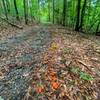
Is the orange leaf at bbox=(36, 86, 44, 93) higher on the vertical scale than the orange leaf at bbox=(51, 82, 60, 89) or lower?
lower

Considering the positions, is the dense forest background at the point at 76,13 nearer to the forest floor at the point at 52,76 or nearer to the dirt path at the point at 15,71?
the dirt path at the point at 15,71

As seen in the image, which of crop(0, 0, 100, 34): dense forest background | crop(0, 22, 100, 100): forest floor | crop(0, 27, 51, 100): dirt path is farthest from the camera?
crop(0, 0, 100, 34): dense forest background

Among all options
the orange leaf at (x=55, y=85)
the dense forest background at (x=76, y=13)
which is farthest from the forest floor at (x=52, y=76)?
the dense forest background at (x=76, y=13)

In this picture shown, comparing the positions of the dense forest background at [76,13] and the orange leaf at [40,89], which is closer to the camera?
the orange leaf at [40,89]

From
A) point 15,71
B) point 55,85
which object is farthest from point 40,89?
point 15,71

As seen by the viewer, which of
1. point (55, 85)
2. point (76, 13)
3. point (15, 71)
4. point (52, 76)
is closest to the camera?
point (55, 85)

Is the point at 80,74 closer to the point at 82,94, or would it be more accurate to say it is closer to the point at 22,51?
the point at 82,94

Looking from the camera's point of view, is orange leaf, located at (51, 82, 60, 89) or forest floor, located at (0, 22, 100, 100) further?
orange leaf, located at (51, 82, 60, 89)

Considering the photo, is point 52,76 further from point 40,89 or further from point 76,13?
point 76,13

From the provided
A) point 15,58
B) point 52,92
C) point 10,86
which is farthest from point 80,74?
point 15,58

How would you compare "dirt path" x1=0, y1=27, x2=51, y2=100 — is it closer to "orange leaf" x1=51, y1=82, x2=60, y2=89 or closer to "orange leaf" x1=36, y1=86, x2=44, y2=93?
"orange leaf" x1=36, y1=86, x2=44, y2=93

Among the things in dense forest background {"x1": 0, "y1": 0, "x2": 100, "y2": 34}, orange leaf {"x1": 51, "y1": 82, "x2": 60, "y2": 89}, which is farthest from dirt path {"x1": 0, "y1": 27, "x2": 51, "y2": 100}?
dense forest background {"x1": 0, "y1": 0, "x2": 100, "y2": 34}

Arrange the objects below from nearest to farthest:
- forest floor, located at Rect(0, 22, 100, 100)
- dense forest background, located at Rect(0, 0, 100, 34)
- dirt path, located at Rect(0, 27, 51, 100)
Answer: forest floor, located at Rect(0, 22, 100, 100) < dirt path, located at Rect(0, 27, 51, 100) < dense forest background, located at Rect(0, 0, 100, 34)

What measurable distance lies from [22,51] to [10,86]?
113 inches
